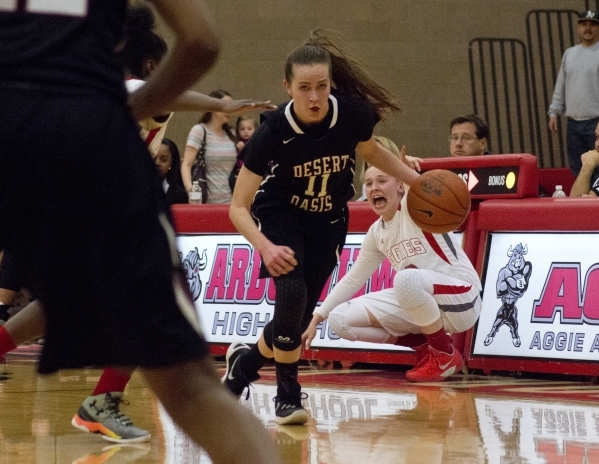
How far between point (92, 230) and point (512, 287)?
527 cm

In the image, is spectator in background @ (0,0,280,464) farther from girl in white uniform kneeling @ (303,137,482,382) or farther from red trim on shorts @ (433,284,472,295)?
red trim on shorts @ (433,284,472,295)

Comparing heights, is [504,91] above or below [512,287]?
above

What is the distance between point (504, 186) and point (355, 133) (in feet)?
7.54

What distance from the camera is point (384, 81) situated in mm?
13312

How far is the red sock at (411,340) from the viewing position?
718cm

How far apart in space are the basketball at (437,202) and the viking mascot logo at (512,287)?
1904 millimetres

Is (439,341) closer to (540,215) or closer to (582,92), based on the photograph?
(540,215)

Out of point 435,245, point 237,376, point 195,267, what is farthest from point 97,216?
point 195,267

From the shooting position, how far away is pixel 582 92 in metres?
10.9

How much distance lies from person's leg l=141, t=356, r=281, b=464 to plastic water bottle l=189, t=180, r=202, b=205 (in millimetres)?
7853

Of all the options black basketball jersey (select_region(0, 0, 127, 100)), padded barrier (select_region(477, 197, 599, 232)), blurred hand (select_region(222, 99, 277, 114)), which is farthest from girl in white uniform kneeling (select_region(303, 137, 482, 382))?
black basketball jersey (select_region(0, 0, 127, 100))

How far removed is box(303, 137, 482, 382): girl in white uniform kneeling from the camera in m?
6.86

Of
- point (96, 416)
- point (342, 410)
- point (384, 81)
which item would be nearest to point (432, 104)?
point (384, 81)

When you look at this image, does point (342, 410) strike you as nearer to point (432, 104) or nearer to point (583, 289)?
point (583, 289)
